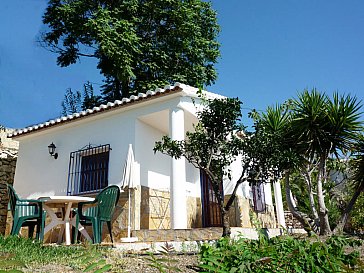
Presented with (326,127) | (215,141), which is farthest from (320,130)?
(215,141)

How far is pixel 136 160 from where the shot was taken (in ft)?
28.5

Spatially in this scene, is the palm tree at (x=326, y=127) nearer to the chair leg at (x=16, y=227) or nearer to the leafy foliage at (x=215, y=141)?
the leafy foliage at (x=215, y=141)

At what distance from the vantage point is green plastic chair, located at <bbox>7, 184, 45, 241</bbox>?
589cm

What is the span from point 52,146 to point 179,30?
10651mm

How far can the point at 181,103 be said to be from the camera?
8.31 metres

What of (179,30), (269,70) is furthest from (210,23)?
(269,70)

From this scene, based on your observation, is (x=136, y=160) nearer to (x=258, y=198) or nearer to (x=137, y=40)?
(x=258, y=198)

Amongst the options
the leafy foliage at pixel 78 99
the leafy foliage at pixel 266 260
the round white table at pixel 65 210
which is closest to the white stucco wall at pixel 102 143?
the round white table at pixel 65 210

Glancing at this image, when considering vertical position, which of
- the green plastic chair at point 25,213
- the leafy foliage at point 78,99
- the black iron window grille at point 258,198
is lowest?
the green plastic chair at point 25,213

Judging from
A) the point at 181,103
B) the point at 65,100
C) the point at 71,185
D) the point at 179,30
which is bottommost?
the point at 71,185

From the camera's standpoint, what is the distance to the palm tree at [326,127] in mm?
8328

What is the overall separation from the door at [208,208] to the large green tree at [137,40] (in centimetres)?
782

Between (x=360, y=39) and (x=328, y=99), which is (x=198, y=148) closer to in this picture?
(x=328, y=99)

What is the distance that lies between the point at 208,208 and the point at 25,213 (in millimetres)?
5847
